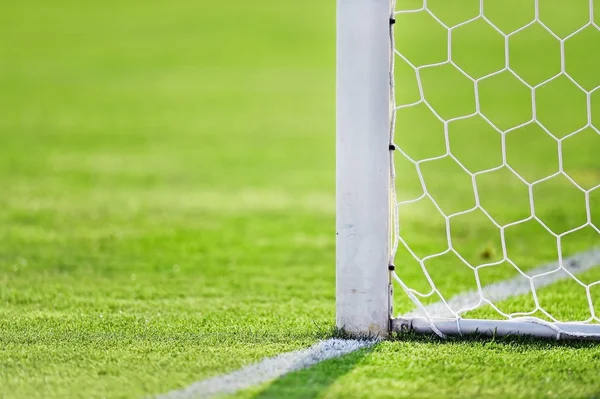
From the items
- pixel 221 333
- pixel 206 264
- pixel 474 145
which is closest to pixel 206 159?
pixel 474 145

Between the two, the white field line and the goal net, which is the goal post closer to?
the goal net

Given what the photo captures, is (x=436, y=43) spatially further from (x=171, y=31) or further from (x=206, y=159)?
(x=206, y=159)

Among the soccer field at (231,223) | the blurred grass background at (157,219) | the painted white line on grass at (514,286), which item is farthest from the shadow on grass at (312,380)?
the painted white line on grass at (514,286)

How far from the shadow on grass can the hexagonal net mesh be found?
1.31 feet

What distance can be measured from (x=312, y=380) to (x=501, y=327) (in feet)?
2.42

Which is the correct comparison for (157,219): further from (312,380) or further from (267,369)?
(312,380)

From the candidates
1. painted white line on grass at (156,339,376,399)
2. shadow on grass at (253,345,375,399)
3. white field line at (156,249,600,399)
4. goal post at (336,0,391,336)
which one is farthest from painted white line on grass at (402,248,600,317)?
shadow on grass at (253,345,375,399)

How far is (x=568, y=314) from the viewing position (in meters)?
3.34

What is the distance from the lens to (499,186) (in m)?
6.18

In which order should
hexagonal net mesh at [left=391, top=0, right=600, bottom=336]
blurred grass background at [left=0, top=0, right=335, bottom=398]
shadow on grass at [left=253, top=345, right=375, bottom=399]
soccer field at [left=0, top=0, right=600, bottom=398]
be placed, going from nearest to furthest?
1. shadow on grass at [left=253, top=345, right=375, bottom=399]
2. soccer field at [left=0, top=0, right=600, bottom=398]
3. blurred grass background at [left=0, top=0, right=335, bottom=398]
4. hexagonal net mesh at [left=391, top=0, right=600, bottom=336]

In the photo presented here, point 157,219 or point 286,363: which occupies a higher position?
point 157,219

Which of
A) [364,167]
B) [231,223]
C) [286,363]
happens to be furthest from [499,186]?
[286,363]

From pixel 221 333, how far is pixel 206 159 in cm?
463

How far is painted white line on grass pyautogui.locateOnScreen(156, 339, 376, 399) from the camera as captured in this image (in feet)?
8.20
